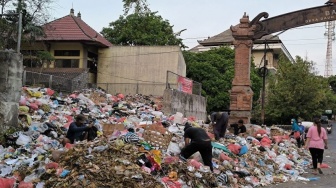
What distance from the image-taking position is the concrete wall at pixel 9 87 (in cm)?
934

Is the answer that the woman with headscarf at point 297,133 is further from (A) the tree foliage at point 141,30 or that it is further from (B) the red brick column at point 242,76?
(A) the tree foliage at point 141,30

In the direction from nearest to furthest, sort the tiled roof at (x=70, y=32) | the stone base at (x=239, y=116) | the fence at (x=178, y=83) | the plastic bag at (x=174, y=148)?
1. the plastic bag at (x=174, y=148)
2. the stone base at (x=239, y=116)
3. the fence at (x=178, y=83)
4. the tiled roof at (x=70, y=32)

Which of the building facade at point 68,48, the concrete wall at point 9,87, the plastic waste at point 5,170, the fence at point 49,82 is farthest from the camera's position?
the building facade at point 68,48

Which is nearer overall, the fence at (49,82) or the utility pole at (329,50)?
the fence at (49,82)

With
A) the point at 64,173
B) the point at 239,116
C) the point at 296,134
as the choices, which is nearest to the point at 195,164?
the point at 64,173

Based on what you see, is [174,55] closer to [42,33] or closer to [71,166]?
[42,33]

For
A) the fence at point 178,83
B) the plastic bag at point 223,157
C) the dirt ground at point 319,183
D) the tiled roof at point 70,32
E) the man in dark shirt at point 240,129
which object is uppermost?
the tiled roof at point 70,32

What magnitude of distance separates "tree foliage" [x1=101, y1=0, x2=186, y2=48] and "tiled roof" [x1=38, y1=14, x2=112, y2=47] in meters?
5.00

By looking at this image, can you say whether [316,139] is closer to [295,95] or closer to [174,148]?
[174,148]

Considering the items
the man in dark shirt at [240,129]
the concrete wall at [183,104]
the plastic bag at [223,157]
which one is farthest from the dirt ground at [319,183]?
the concrete wall at [183,104]

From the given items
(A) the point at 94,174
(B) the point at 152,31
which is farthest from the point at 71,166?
(B) the point at 152,31

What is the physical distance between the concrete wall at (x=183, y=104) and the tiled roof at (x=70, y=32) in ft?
27.9

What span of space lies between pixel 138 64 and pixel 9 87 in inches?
755

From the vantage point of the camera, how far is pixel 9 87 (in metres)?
9.45
